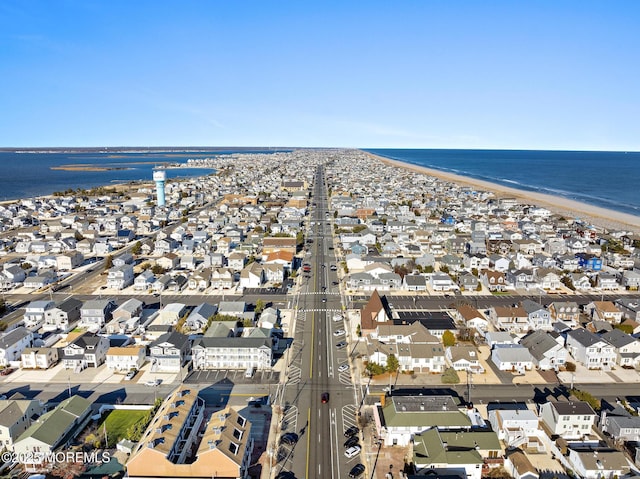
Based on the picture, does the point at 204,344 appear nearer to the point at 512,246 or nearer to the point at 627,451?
the point at 627,451

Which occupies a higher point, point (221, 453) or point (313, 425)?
point (221, 453)

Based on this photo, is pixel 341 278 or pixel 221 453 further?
pixel 341 278

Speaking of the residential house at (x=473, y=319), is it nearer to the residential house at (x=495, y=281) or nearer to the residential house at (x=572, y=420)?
the residential house at (x=495, y=281)

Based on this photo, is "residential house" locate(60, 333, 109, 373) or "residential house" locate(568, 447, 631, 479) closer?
"residential house" locate(568, 447, 631, 479)

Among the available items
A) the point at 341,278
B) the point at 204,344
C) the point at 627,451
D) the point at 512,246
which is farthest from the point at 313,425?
the point at 512,246

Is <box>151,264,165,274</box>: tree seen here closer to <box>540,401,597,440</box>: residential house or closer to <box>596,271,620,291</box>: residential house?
<box>540,401,597,440</box>: residential house

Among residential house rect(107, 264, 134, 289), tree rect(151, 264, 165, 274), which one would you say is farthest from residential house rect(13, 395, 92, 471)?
tree rect(151, 264, 165, 274)
